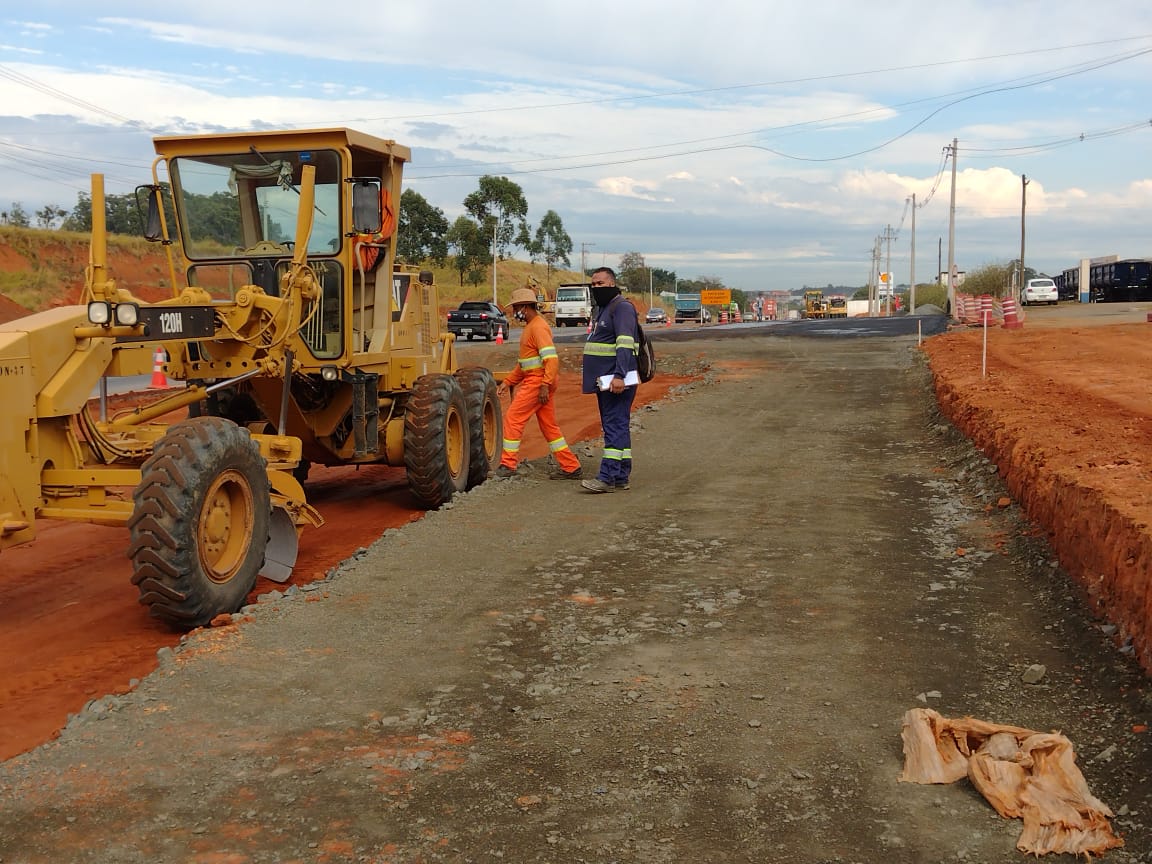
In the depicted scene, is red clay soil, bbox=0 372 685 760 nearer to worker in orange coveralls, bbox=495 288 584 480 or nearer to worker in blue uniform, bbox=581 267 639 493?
worker in orange coveralls, bbox=495 288 584 480

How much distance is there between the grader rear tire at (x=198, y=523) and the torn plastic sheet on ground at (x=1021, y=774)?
3975 mm

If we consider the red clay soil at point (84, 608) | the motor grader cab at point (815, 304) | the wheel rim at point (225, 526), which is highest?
the motor grader cab at point (815, 304)

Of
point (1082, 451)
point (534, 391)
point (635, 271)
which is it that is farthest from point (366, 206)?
point (635, 271)

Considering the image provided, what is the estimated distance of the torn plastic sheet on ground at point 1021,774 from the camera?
12.8ft

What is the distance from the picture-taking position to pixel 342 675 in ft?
18.4

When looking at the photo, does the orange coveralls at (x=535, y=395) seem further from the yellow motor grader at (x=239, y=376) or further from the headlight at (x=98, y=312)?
the headlight at (x=98, y=312)

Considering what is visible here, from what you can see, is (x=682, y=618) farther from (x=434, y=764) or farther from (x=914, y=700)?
(x=434, y=764)

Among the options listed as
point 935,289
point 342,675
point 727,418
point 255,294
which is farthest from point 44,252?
point 935,289

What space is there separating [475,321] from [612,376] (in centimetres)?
3349

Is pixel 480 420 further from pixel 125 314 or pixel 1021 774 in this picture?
pixel 1021 774

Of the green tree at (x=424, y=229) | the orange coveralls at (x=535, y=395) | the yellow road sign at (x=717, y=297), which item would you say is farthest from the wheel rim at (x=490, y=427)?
the yellow road sign at (x=717, y=297)

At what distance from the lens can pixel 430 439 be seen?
32.9ft

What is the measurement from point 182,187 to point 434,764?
6.49 meters

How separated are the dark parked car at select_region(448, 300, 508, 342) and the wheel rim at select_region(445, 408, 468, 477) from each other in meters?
32.4
